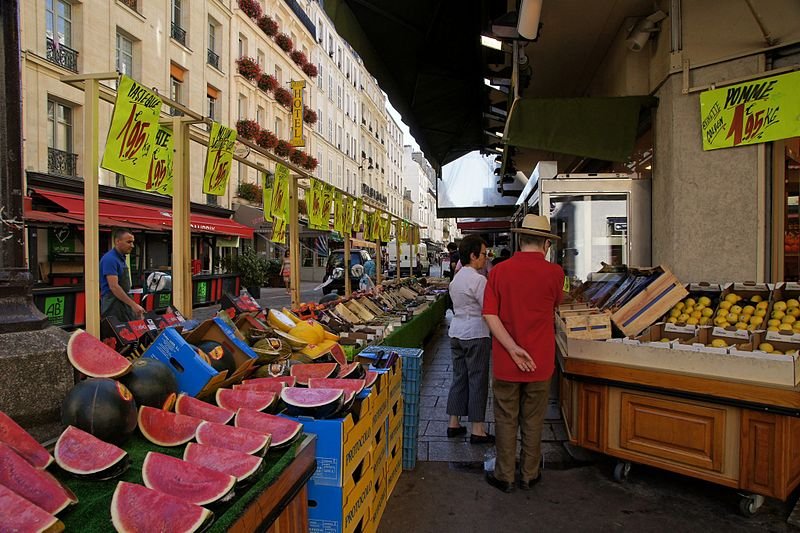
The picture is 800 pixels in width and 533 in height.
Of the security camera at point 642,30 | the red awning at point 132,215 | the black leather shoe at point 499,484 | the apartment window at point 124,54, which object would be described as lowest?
the black leather shoe at point 499,484

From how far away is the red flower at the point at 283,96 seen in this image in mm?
27719

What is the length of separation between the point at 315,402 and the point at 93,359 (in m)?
1.03

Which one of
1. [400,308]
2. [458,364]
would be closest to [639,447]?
[458,364]

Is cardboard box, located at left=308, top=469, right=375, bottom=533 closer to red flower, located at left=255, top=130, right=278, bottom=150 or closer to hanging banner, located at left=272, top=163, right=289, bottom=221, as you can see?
hanging banner, located at left=272, top=163, right=289, bottom=221

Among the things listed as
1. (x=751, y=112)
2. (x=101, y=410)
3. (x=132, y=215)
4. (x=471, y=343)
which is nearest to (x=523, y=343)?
(x=471, y=343)

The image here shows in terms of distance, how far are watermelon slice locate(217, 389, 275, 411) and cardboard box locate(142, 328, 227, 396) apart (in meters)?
0.09

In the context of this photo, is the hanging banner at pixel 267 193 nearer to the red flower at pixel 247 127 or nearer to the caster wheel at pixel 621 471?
the caster wheel at pixel 621 471

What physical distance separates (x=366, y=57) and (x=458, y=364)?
12.0 feet

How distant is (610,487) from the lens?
152 inches

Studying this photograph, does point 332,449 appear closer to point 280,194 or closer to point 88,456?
point 88,456

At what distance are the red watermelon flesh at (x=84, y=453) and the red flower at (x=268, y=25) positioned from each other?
28.1m

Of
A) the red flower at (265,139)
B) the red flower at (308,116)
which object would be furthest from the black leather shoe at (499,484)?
the red flower at (308,116)

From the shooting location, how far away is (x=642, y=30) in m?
5.86

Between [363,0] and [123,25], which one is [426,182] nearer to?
[123,25]
